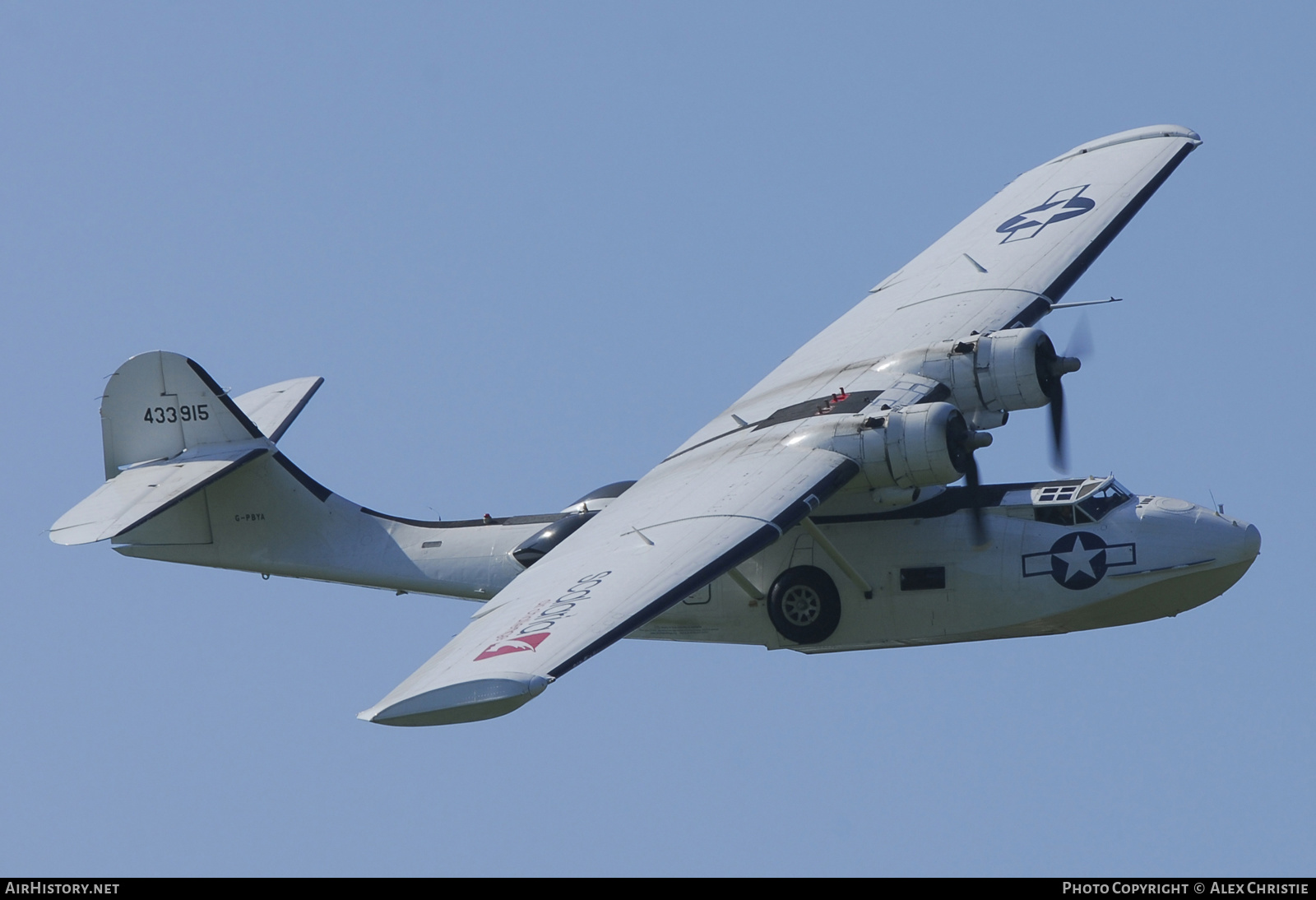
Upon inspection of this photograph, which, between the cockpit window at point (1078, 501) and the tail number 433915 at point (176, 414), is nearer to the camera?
the cockpit window at point (1078, 501)

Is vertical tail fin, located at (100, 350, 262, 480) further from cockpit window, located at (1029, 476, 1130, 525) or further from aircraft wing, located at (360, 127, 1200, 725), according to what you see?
cockpit window, located at (1029, 476, 1130, 525)

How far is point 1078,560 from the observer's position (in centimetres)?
2502

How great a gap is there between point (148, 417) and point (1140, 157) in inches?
723

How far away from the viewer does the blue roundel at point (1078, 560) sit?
982 inches

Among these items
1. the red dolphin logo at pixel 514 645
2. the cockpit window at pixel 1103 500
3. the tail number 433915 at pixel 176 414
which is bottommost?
A: the red dolphin logo at pixel 514 645

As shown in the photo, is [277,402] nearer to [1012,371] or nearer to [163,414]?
[163,414]

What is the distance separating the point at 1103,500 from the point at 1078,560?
0.95 metres

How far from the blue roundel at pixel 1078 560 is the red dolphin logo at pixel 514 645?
7.77 metres

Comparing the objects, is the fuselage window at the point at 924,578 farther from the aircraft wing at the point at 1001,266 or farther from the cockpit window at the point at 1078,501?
the aircraft wing at the point at 1001,266

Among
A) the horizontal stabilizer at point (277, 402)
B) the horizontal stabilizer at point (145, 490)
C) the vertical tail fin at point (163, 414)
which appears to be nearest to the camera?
the horizontal stabilizer at point (145, 490)

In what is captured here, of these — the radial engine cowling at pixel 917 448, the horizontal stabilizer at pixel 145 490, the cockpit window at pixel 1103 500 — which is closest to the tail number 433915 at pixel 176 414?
the horizontal stabilizer at pixel 145 490

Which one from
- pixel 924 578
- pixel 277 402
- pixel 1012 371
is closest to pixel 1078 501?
pixel 924 578

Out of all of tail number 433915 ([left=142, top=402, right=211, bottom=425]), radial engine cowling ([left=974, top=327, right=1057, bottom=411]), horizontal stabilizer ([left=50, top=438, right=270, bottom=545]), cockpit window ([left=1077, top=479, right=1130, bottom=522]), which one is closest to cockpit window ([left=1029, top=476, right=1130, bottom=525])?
cockpit window ([left=1077, top=479, right=1130, bottom=522])
